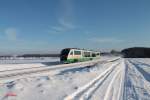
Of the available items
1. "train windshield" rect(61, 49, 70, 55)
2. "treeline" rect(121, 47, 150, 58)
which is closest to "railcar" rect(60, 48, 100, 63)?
"train windshield" rect(61, 49, 70, 55)

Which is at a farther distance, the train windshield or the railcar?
the railcar

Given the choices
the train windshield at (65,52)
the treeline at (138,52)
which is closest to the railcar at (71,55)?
the train windshield at (65,52)

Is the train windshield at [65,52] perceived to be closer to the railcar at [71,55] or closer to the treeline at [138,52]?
the railcar at [71,55]

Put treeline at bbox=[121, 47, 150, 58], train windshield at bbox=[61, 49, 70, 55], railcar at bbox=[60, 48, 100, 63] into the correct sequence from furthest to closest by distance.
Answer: treeline at bbox=[121, 47, 150, 58], railcar at bbox=[60, 48, 100, 63], train windshield at bbox=[61, 49, 70, 55]

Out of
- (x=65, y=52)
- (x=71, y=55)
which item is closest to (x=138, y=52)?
(x=71, y=55)

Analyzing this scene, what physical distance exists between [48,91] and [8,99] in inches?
80.3

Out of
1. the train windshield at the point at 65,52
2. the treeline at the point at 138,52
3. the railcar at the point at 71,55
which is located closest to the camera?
the train windshield at the point at 65,52

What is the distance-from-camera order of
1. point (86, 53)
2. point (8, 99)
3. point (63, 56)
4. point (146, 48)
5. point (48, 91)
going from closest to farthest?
1. point (8, 99)
2. point (48, 91)
3. point (63, 56)
4. point (86, 53)
5. point (146, 48)

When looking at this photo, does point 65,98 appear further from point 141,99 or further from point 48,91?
point 141,99

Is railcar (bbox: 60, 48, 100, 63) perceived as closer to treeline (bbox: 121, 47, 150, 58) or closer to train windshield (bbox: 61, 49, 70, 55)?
train windshield (bbox: 61, 49, 70, 55)

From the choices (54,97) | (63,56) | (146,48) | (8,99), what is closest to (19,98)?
(8,99)

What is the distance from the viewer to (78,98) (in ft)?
26.8

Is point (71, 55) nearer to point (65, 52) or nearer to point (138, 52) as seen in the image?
point (65, 52)

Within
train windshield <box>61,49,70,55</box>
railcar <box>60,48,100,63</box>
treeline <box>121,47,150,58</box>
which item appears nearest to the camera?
train windshield <box>61,49,70,55</box>
